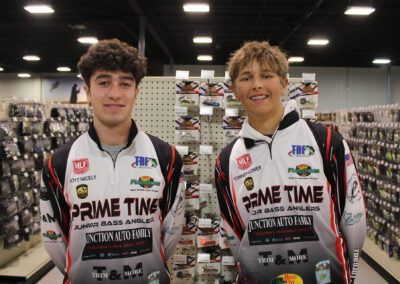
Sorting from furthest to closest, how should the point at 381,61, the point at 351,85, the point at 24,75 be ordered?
the point at 24,75 < the point at 351,85 < the point at 381,61

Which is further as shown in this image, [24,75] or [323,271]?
[24,75]

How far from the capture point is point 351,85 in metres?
15.9

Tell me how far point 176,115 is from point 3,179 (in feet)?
10.2

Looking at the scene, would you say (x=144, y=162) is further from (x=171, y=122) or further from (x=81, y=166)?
(x=171, y=122)

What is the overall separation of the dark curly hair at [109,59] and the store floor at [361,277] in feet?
12.1

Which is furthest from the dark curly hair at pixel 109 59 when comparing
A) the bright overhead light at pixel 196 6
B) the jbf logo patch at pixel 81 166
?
the bright overhead light at pixel 196 6

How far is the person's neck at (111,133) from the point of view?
1.69 metres

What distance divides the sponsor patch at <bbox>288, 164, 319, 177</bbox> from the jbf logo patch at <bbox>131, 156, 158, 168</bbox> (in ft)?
2.19

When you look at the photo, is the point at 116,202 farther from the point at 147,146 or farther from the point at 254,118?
the point at 254,118

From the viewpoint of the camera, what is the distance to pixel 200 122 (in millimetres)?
2682

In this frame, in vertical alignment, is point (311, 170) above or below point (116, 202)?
above

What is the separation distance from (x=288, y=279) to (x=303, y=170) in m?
0.50

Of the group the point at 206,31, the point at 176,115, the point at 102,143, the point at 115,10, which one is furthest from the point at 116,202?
the point at 206,31

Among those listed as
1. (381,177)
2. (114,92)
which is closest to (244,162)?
(114,92)
